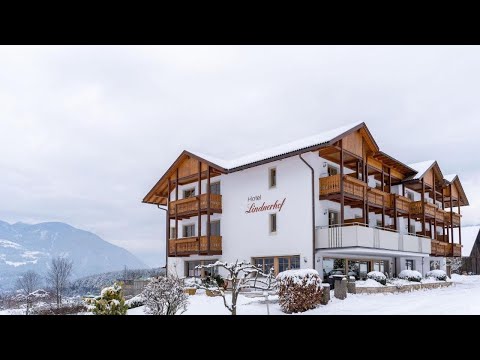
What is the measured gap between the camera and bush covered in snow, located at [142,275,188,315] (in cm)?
1747

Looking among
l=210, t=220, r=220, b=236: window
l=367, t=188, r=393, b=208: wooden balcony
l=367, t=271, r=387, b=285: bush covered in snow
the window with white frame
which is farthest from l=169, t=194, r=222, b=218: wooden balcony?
l=367, t=271, r=387, b=285: bush covered in snow

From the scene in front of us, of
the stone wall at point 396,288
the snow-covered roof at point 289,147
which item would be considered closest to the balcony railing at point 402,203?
the stone wall at point 396,288

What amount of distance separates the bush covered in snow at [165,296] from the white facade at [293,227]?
8480mm

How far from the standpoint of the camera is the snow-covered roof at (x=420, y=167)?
109 ft

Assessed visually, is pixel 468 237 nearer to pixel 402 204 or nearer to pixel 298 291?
pixel 402 204

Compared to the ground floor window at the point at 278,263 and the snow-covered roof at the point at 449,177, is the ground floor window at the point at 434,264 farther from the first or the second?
the ground floor window at the point at 278,263

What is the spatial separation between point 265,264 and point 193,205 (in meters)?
6.44

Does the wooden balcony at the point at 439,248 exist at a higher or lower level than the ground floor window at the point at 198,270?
higher

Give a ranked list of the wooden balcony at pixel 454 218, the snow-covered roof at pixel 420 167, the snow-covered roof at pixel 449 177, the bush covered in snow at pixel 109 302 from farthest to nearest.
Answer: the snow-covered roof at pixel 449 177
the wooden balcony at pixel 454 218
the snow-covered roof at pixel 420 167
the bush covered in snow at pixel 109 302
